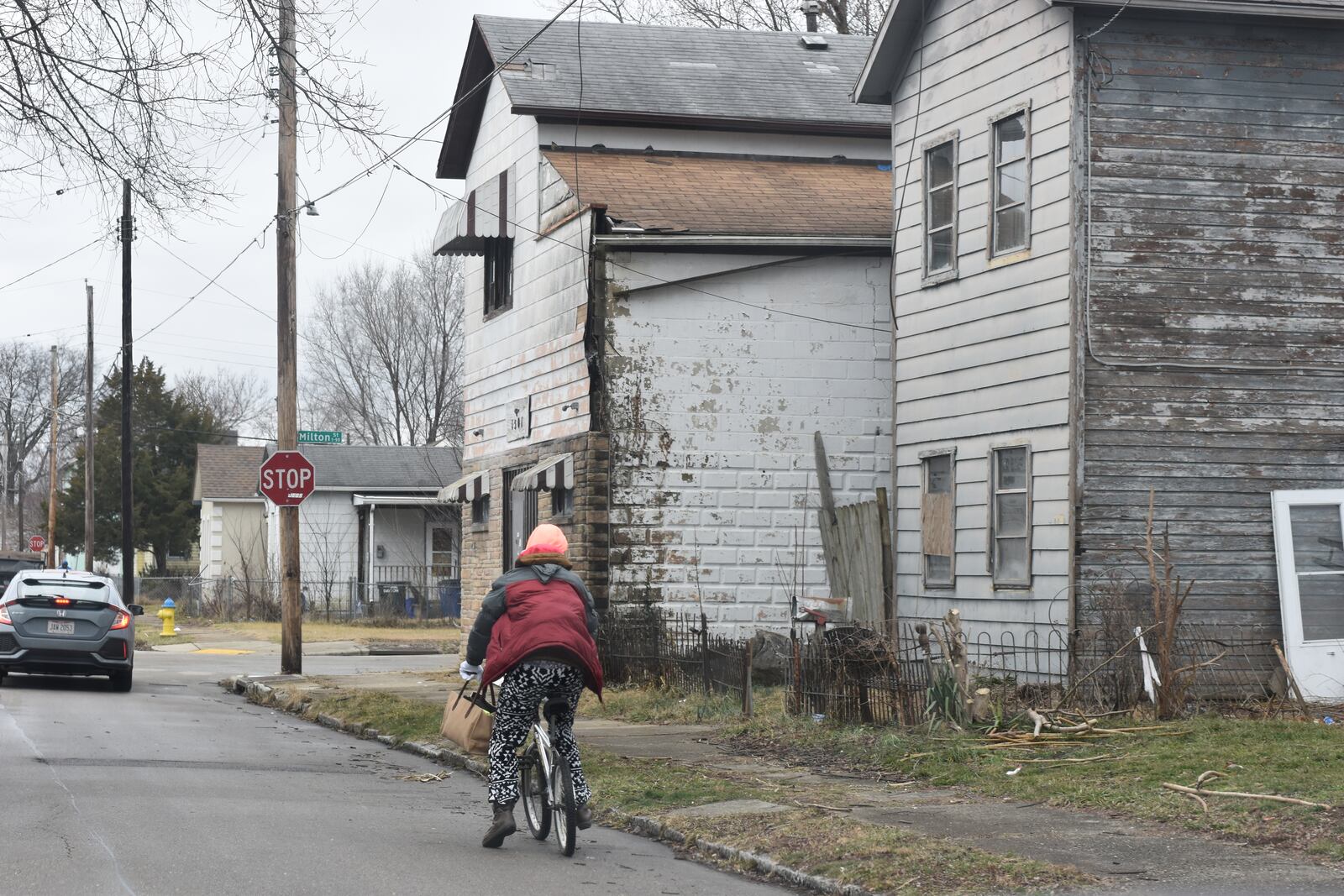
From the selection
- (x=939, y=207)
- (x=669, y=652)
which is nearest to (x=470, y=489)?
(x=669, y=652)

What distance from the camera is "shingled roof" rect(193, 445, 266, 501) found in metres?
57.0

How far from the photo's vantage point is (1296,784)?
9.47 meters

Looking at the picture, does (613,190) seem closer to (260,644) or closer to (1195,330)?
(1195,330)

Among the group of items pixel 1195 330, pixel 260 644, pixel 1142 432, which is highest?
pixel 1195 330

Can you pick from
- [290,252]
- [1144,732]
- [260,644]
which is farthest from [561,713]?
[260,644]

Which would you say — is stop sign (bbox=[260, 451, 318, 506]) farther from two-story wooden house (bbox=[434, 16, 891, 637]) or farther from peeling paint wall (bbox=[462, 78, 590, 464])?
peeling paint wall (bbox=[462, 78, 590, 464])

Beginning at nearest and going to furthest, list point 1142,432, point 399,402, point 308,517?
point 1142,432 → point 308,517 → point 399,402

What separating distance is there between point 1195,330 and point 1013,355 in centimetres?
172

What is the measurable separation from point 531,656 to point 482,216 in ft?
51.1

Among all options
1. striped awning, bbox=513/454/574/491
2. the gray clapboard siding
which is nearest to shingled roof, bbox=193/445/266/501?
striped awning, bbox=513/454/574/491

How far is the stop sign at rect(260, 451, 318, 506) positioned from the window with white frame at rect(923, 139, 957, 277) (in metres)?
8.47

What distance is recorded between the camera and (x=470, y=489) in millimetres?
24438

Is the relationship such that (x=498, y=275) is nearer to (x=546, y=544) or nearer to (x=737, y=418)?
(x=737, y=418)

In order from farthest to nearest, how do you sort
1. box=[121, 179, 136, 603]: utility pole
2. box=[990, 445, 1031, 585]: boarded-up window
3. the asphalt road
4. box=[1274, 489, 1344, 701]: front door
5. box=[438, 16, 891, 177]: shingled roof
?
box=[121, 179, 136, 603]: utility pole < box=[438, 16, 891, 177]: shingled roof < box=[990, 445, 1031, 585]: boarded-up window < box=[1274, 489, 1344, 701]: front door < the asphalt road
